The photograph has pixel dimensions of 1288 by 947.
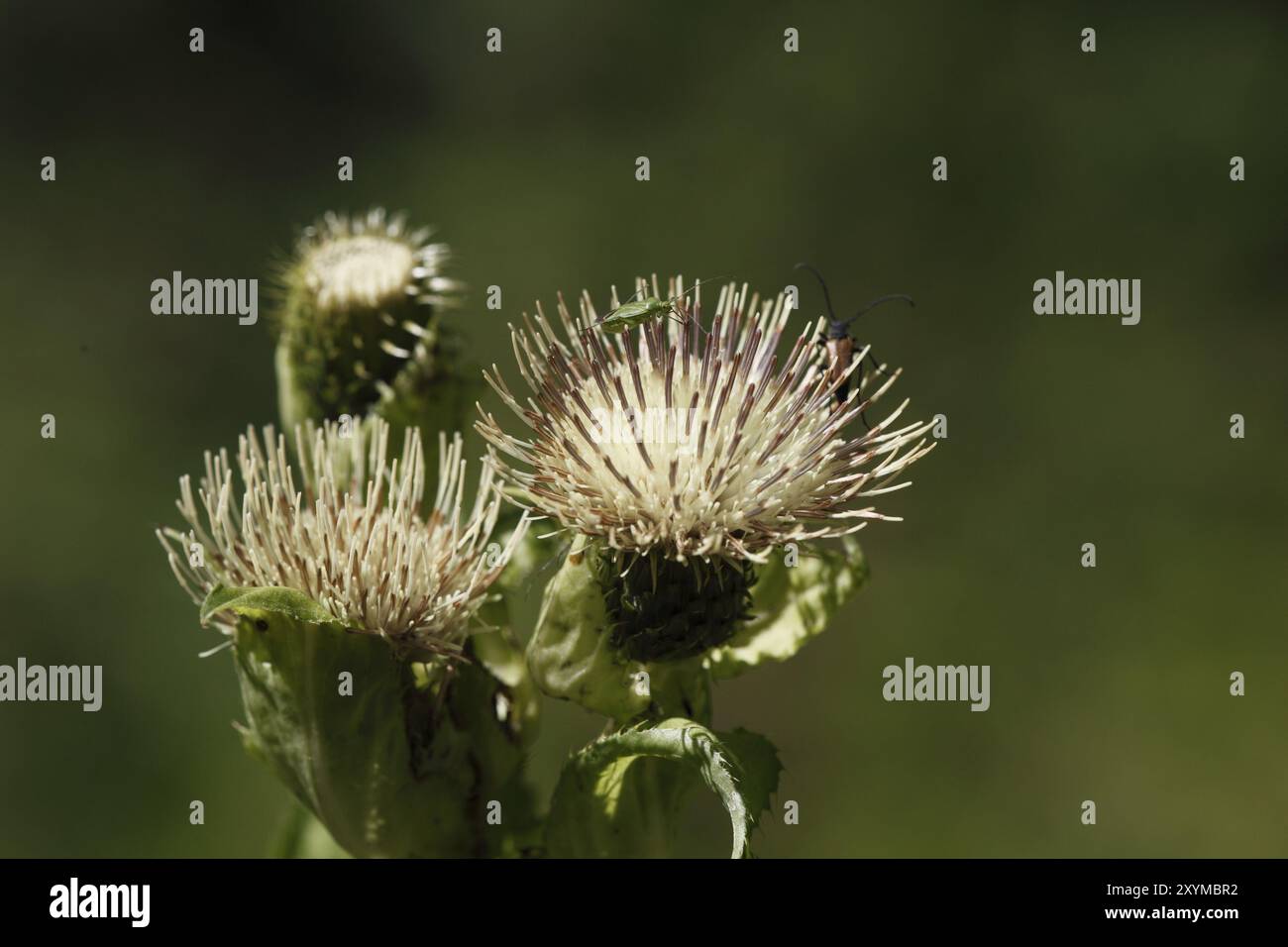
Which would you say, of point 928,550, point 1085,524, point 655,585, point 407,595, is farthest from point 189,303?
point 1085,524

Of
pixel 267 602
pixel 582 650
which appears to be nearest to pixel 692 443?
pixel 582 650

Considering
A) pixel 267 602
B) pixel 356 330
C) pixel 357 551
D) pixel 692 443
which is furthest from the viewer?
pixel 356 330

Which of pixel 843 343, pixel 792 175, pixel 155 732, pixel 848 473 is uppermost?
pixel 792 175

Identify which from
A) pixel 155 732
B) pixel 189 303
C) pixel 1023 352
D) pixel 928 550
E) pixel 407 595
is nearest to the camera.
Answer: pixel 407 595

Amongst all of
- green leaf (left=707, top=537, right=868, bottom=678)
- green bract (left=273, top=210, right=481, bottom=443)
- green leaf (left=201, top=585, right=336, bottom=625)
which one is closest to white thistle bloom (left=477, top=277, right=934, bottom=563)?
green leaf (left=707, top=537, right=868, bottom=678)

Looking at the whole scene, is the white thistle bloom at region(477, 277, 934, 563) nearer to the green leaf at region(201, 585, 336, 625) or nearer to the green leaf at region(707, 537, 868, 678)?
the green leaf at region(707, 537, 868, 678)

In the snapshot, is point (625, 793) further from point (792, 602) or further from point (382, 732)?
point (792, 602)

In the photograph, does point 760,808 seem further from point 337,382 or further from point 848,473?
point 337,382
